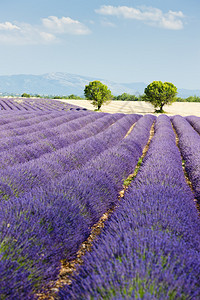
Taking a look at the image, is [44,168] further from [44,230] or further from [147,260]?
[147,260]

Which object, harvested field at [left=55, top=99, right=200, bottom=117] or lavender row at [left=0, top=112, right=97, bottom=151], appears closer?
lavender row at [left=0, top=112, right=97, bottom=151]

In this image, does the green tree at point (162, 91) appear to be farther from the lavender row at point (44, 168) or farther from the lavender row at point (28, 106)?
the lavender row at point (44, 168)

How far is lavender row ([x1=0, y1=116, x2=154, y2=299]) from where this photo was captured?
1523 mm

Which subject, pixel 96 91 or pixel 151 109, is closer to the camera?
pixel 96 91

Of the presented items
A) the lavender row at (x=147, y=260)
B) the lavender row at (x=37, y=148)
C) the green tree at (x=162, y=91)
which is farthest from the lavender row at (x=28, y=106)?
the lavender row at (x=147, y=260)

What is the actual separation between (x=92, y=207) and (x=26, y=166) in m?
1.56

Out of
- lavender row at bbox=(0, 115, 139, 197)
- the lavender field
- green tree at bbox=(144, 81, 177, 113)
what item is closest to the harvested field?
green tree at bbox=(144, 81, 177, 113)

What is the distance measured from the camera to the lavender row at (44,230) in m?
1.52

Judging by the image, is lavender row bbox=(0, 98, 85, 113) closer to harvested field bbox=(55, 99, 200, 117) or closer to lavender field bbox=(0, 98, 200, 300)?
harvested field bbox=(55, 99, 200, 117)

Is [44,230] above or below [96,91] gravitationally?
below

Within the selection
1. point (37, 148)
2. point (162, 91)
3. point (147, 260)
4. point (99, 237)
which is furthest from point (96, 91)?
point (147, 260)

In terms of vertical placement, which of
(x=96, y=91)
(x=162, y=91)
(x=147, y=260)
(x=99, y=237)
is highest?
(x=162, y=91)

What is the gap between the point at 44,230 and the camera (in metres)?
1.93

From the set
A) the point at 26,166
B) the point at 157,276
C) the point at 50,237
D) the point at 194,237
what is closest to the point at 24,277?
the point at 50,237
